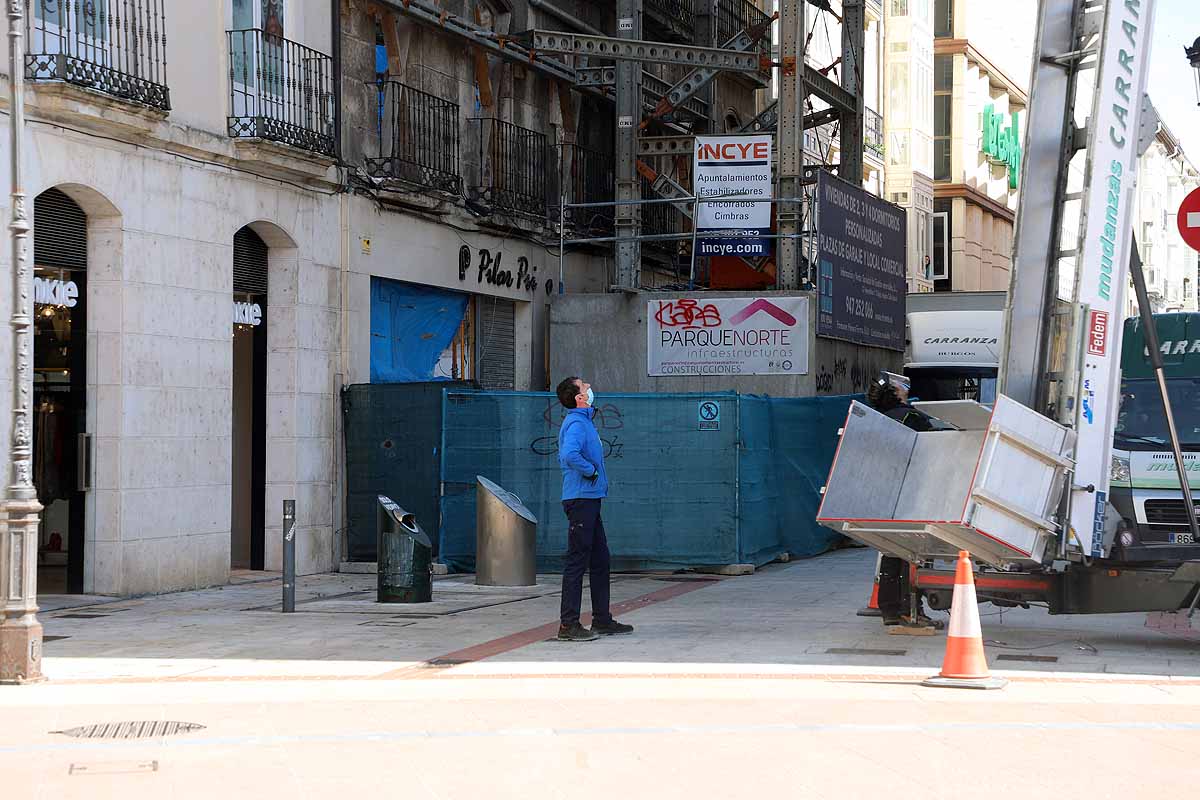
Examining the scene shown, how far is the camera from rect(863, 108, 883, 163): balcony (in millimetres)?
42081

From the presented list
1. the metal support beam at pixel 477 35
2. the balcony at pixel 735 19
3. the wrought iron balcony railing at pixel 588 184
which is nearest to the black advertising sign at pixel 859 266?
the wrought iron balcony railing at pixel 588 184

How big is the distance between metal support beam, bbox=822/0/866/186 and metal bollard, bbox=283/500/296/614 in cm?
1547

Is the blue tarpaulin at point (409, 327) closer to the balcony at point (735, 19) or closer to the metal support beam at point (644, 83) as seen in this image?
the metal support beam at point (644, 83)

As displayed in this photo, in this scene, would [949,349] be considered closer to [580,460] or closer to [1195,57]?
[1195,57]

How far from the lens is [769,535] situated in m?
19.7

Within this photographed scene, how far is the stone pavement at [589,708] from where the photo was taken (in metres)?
7.43

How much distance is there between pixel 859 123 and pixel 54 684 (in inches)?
797

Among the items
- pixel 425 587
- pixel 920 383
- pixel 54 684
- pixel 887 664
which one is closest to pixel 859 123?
pixel 920 383

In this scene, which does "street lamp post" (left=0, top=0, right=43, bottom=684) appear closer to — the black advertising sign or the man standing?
the man standing

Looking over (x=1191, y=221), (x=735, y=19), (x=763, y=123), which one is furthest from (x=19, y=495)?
(x=735, y=19)

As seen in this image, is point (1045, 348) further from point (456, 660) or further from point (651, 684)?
point (456, 660)

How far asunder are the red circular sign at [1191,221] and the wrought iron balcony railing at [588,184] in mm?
11454

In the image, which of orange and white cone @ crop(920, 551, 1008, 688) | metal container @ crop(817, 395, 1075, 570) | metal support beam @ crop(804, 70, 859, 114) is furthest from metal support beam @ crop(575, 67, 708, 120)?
orange and white cone @ crop(920, 551, 1008, 688)

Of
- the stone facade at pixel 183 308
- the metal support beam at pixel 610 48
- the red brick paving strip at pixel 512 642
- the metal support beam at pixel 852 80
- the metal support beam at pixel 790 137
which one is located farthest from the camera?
the metal support beam at pixel 852 80
